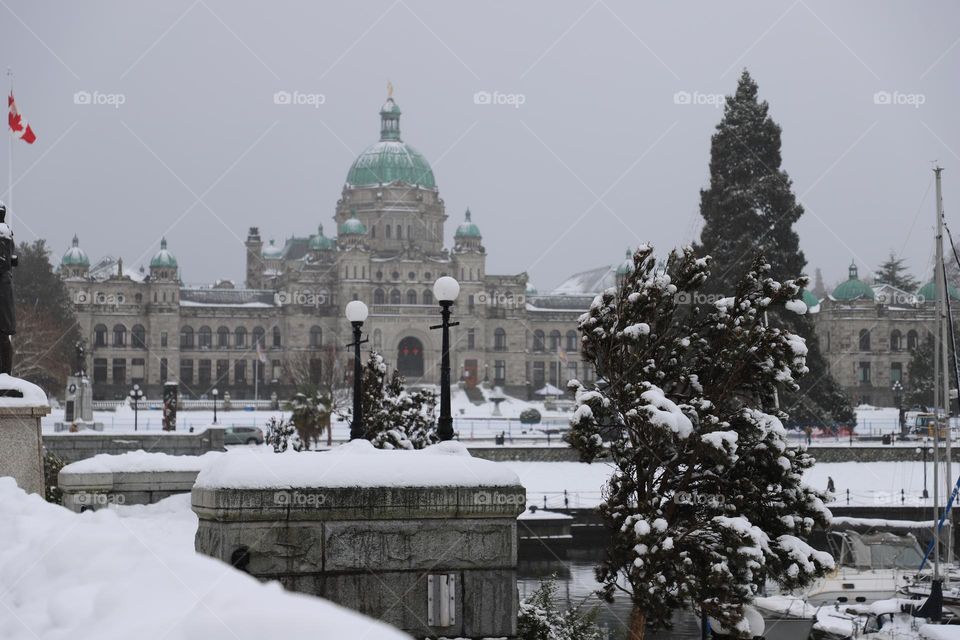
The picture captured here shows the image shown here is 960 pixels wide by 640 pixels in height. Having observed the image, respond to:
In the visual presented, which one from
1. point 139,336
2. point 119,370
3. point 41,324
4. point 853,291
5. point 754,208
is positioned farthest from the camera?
point 139,336

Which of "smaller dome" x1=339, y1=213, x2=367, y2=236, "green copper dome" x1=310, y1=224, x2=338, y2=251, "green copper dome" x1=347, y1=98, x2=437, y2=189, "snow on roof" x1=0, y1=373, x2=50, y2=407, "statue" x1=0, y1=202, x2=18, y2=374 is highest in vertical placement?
"green copper dome" x1=347, y1=98, x2=437, y2=189

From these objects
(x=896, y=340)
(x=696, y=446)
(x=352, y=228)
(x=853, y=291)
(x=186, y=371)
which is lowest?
(x=696, y=446)

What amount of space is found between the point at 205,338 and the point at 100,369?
950 cm


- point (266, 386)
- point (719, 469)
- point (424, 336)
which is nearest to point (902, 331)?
point (424, 336)

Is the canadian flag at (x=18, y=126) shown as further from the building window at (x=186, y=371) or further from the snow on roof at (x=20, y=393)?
the building window at (x=186, y=371)

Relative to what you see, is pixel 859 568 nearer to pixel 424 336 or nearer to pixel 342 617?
pixel 342 617

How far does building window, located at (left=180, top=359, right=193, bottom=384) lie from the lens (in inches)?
4336

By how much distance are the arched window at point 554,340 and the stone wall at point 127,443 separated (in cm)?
7178

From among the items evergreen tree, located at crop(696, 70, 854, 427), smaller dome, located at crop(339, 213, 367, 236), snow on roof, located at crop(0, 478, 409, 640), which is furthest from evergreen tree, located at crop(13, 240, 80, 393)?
snow on roof, located at crop(0, 478, 409, 640)

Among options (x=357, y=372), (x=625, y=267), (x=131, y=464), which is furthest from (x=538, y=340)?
(x=131, y=464)

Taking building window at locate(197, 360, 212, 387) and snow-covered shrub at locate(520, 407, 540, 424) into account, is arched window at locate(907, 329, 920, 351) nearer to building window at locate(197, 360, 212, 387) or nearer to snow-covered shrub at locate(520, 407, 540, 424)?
snow-covered shrub at locate(520, 407, 540, 424)

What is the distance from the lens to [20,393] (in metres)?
14.9

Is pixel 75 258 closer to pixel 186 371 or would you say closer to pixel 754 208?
pixel 186 371

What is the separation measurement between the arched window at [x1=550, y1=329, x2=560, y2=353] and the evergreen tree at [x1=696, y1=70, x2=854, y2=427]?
6490 centimetres
